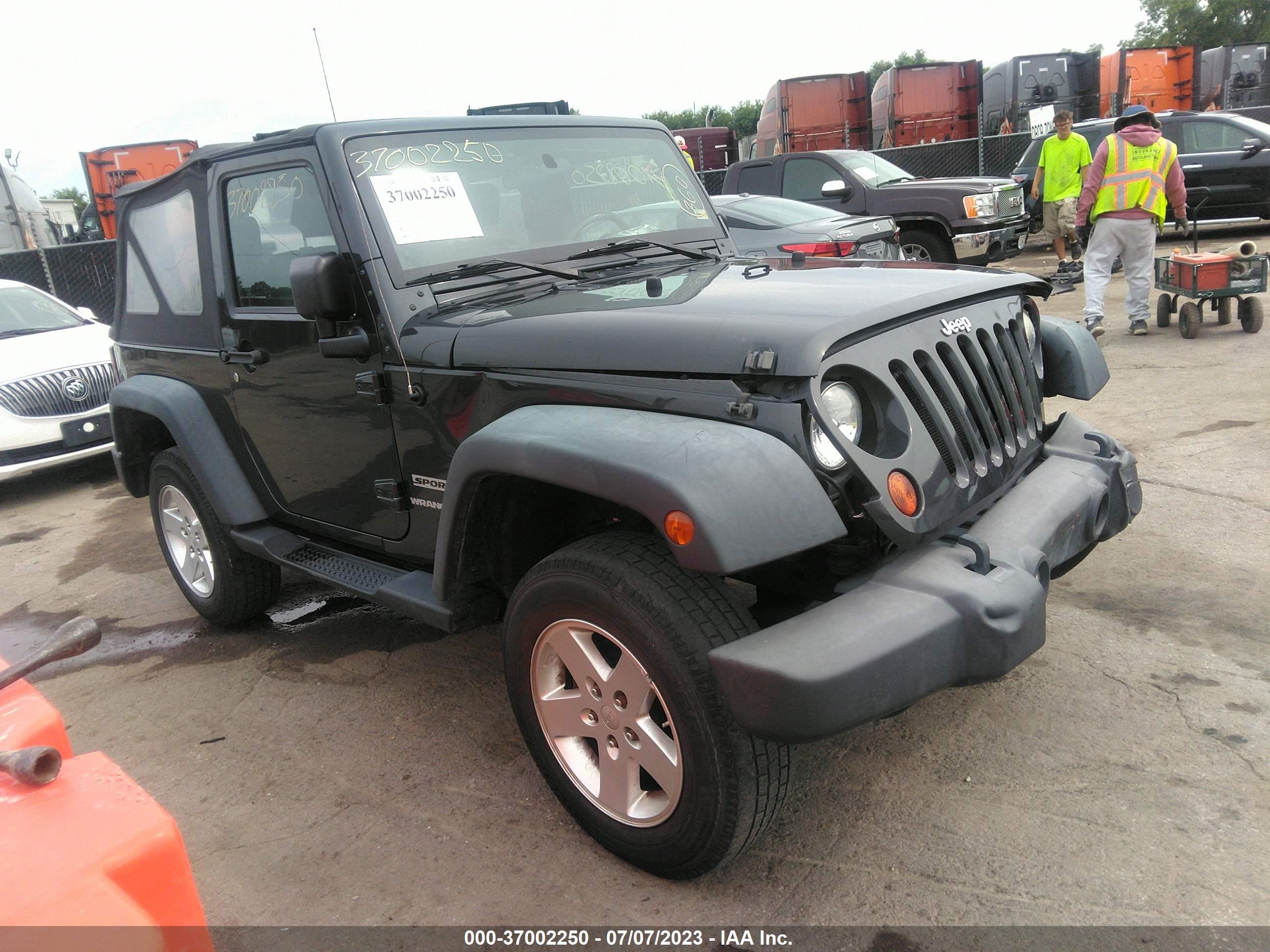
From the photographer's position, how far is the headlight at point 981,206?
10812 mm

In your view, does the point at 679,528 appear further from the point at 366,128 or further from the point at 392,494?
the point at 366,128

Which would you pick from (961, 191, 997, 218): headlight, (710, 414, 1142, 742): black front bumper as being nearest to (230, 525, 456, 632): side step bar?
(710, 414, 1142, 742): black front bumper

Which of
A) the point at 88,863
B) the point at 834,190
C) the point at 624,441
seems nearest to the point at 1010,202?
the point at 834,190

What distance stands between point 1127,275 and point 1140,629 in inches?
235

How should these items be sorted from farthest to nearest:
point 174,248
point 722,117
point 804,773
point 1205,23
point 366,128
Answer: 1. point 722,117
2. point 1205,23
3. point 174,248
4. point 366,128
5. point 804,773

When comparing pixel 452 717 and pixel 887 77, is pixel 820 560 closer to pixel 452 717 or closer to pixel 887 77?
pixel 452 717

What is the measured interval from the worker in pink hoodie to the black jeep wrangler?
5.57 metres

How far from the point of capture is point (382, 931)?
92.8 inches

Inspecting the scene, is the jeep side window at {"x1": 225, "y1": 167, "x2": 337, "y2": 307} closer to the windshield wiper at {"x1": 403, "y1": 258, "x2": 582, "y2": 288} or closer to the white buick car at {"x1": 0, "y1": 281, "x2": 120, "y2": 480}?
the windshield wiper at {"x1": 403, "y1": 258, "x2": 582, "y2": 288}

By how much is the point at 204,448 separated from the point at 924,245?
9479 mm

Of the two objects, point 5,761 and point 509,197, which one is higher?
point 509,197

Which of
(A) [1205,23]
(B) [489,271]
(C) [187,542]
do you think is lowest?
(C) [187,542]

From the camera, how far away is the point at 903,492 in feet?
7.39

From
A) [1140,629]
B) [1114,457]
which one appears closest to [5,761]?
[1114,457]
